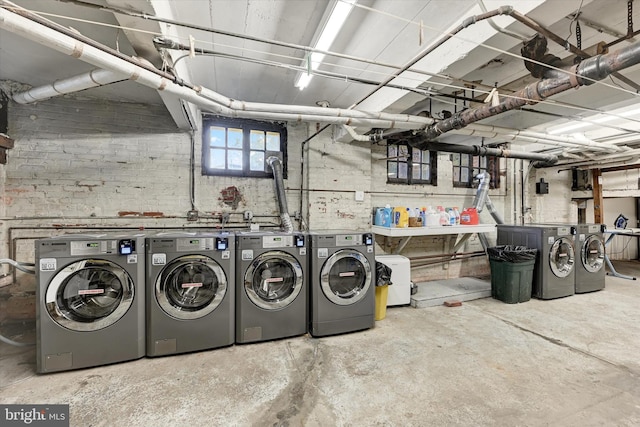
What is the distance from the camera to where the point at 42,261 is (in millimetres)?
2158

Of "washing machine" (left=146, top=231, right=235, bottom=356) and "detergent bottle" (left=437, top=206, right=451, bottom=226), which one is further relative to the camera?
"detergent bottle" (left=437, top=206, right=451, bottom=226)

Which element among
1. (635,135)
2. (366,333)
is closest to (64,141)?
(366,333)

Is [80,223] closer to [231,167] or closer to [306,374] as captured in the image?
[231,167]

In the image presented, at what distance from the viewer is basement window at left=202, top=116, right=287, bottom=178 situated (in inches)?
145

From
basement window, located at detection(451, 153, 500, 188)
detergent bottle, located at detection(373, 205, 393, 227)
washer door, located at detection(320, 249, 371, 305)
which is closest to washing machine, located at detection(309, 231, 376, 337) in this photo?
washer door, located at detection(320, 249, 371, 305)

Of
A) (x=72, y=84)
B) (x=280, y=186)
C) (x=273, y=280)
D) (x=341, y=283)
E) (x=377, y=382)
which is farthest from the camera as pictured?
(x=280, y=186)

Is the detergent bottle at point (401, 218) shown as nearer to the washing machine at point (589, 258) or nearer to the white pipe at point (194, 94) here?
the white pipe at point (194, 94)

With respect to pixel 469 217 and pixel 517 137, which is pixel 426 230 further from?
pixel 517 137

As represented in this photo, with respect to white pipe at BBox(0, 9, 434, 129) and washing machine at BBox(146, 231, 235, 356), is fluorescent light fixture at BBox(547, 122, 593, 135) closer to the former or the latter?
white pipe at BBox(0, 9, 434, 129)

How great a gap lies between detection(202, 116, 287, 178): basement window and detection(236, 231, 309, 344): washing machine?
1.38 m

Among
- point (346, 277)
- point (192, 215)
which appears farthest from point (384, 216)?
point (192, 215)

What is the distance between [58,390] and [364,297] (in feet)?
8.60

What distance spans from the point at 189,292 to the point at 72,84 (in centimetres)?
214

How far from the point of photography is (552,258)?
398 cm
